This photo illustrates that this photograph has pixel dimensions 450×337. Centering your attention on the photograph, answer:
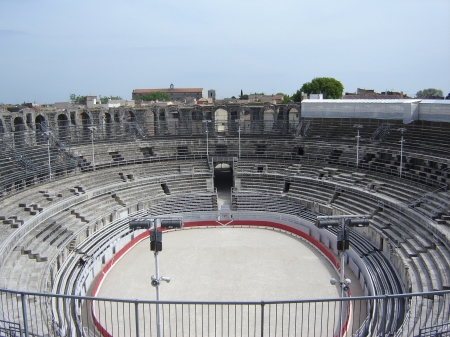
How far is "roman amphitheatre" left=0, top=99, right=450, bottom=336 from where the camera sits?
50.9 ft

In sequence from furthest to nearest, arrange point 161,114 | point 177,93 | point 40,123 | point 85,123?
point 177,93 → point 161,114 → point 85,123 → point 40,123

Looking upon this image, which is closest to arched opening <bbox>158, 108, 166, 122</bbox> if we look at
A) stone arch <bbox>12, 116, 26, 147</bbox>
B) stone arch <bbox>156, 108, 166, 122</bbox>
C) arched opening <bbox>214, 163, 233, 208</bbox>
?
stone arch <bbox>156, 108, 166, 122</bbox>

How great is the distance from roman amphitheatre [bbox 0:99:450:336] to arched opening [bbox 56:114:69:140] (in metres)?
0.23

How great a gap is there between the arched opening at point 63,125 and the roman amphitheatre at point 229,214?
228 millimetres

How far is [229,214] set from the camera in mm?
29078

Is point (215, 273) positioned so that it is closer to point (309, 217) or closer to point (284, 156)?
point (309, 217)

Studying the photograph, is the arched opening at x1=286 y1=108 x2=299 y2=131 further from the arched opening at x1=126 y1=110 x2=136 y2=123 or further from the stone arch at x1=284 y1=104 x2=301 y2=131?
the arched opening at x1=126 y1=110 x2=136 y2=123

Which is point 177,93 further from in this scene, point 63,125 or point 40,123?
point 40,123

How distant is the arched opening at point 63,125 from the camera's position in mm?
34091

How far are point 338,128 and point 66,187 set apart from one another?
2186 cm

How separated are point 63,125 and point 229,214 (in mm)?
16401

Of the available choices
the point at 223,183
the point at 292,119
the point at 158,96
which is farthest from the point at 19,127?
the point at 158,96

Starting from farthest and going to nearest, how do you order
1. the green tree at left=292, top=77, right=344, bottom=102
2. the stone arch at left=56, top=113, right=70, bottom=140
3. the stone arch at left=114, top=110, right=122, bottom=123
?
the green tree at left=292, top=77, right=344, bottom=102, the stone arch at left=114, top=110, right=122, bottom=123, the stone arch at left=56, top=113, right=70, bottom=140

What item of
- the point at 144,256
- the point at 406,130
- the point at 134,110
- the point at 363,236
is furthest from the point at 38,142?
the point at 406,130
